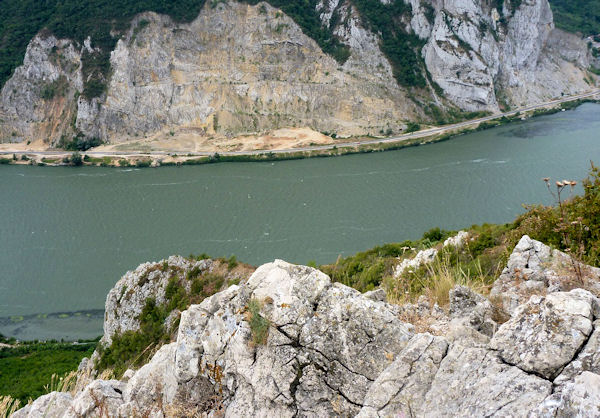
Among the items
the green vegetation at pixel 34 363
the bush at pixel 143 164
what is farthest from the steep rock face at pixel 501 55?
the green vegetation at pixel 34 363

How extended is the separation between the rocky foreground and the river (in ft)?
58.5

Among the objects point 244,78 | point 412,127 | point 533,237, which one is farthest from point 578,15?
point 533,237

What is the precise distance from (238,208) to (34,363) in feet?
48.4

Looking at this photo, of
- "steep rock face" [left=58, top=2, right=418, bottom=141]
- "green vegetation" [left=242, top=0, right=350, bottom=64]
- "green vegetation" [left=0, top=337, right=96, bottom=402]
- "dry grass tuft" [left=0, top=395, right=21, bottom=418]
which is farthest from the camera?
"green vegetation" [left=242, top=0, right=350, bottom=64]

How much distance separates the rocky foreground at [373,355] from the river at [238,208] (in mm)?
17834

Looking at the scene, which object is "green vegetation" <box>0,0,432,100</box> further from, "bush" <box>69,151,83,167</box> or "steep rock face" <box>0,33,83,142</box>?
"bush" <box>69,151,83,167</box>

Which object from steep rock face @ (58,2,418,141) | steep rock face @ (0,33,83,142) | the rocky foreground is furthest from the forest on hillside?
the rocky foreground

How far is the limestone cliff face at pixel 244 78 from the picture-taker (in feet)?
153

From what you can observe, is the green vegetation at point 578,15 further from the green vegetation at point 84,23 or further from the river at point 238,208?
the green vegetation at point 84,23

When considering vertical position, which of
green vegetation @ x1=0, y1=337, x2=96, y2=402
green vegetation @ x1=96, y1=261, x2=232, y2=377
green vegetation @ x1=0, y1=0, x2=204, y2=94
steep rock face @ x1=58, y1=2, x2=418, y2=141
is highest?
green vegetation @ x1=0, y1=0, x2=204, y2=94

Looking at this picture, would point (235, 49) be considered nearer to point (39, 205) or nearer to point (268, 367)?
point (39, 205)

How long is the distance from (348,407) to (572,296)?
159 cm

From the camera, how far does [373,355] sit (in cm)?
315

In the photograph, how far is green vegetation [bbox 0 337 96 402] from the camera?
586 inches
